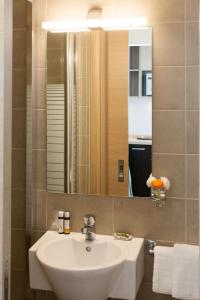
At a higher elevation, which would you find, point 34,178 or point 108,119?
point 108,119

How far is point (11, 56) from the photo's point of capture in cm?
203

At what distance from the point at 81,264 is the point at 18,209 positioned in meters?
0.45

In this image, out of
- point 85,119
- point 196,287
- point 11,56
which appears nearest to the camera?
point 196,287

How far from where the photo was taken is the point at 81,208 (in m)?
2.20

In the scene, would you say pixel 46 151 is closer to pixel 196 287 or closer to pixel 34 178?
pixel 34 178

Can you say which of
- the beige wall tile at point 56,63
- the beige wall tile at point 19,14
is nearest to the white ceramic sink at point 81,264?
the beige wall tile at point 56,63

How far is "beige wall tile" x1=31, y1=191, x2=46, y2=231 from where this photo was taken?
2.26 meters

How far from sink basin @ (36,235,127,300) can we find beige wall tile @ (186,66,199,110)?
2.66 feet

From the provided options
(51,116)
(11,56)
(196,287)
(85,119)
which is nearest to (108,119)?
(85,119)

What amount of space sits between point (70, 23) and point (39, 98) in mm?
450

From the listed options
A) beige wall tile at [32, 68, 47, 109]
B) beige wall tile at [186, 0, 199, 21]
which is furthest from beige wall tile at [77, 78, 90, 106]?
beige wall tile at [186, 0, 199, 21]

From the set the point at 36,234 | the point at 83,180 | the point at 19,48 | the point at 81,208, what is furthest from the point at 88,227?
the point at 19,48

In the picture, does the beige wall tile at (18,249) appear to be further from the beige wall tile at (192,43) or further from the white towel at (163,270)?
the beige wall tile at (192,43)

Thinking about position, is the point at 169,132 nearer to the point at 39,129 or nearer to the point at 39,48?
the point at 39,129
